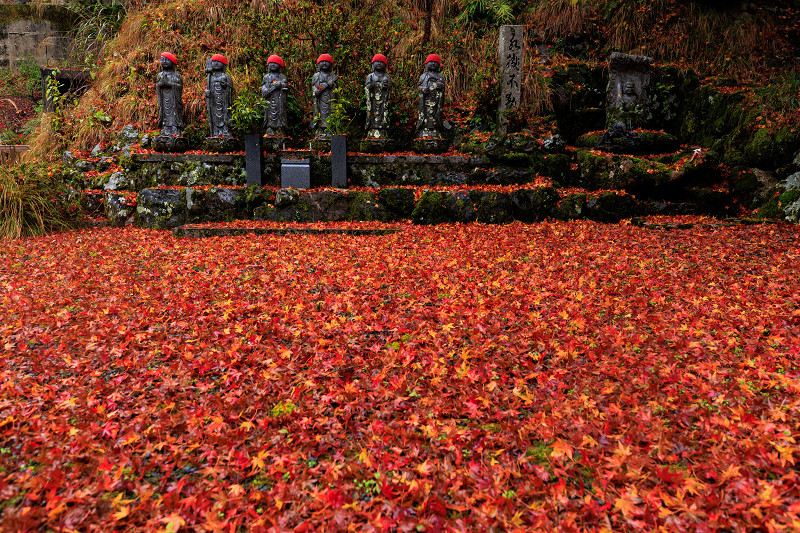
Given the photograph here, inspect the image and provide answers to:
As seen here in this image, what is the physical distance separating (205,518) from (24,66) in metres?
18.0

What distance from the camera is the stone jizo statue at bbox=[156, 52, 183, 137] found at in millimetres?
7629

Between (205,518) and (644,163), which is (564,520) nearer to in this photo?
(205,518)

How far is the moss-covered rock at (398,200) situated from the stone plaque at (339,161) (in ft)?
2.71

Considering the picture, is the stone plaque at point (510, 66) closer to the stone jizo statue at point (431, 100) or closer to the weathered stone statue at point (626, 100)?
the stone jizo statue at point (431, 100)

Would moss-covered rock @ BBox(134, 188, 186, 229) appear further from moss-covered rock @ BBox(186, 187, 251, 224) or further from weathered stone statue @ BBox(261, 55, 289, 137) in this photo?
weathered stone statue @ BBox(261, 55, 289, 137)

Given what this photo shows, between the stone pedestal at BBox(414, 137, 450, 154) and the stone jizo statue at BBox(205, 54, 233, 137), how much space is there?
135 inches

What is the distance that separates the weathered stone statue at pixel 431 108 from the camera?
777 cm

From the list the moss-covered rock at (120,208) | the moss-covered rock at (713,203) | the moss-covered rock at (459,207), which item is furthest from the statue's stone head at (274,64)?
the moss-covered rock at (713,203)

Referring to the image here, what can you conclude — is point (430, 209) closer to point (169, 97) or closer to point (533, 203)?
Answer: point (533, 203)

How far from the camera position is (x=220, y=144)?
7.60 m

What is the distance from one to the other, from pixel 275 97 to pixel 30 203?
4178 mm

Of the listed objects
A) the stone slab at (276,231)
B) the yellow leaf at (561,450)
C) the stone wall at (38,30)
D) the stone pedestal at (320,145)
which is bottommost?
the yellow leaf at (561,450)

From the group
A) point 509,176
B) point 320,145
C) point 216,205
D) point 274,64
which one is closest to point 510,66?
point 509,176

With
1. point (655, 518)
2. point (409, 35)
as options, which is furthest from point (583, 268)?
point (409, 35)
